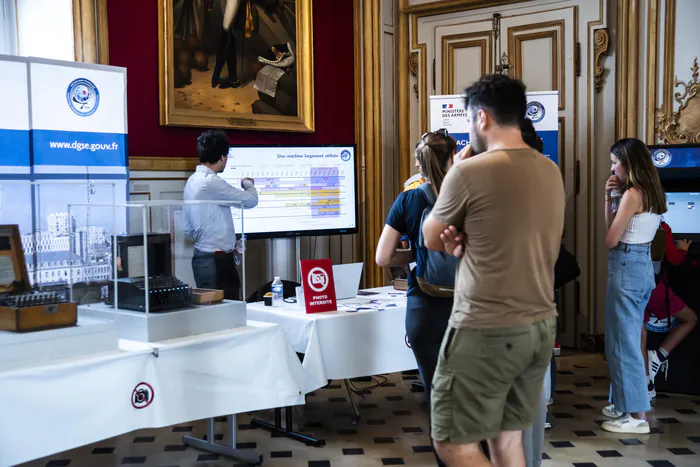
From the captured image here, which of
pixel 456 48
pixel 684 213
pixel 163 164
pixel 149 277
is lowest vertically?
pixel 149 277

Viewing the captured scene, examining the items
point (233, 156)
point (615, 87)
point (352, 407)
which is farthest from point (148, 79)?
point (615, 87)

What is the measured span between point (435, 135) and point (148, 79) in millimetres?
3081

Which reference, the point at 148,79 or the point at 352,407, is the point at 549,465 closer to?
the point at 352,407

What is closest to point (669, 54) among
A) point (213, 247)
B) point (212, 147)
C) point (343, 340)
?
point (212, 147)

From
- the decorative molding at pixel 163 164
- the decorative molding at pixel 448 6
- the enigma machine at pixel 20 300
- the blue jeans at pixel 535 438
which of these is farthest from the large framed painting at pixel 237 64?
the blue jeans at pixel 535 438

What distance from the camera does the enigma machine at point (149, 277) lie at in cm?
271

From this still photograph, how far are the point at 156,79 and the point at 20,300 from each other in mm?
3253

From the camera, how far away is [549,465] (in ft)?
11.5

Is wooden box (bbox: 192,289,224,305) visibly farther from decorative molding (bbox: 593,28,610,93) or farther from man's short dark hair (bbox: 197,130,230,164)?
decorative molding (bbox: 593,28,610,93)

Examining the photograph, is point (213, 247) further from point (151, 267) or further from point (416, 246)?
point (416, 246)

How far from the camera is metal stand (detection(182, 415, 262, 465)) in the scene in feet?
11.5

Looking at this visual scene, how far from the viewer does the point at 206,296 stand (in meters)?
2.98

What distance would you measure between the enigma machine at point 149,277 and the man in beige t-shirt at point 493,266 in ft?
3.60

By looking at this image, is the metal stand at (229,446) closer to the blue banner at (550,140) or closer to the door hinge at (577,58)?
the blue banner at (550,140)
